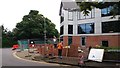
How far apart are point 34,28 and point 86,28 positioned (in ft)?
108

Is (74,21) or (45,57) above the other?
(74,21)

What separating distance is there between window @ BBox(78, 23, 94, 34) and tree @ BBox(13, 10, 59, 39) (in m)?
28.8

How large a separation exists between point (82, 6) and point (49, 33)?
60767 mm

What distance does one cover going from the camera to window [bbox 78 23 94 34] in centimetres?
4458

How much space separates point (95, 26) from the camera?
143 feet

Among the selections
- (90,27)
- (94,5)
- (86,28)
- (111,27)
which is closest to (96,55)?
(94,5)

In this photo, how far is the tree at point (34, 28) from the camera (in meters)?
75.0

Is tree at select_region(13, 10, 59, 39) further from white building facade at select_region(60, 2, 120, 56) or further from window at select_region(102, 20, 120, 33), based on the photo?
window at select_region(102, 20, 120, 33)

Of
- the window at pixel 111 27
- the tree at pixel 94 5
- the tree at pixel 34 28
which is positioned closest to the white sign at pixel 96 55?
the tree at pixel 94 5

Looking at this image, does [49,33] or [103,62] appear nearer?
[103,62]

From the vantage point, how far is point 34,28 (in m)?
76.1

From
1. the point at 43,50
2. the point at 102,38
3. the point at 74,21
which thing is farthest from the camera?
the point at 74,21

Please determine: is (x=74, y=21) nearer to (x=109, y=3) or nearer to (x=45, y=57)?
(x=45, y=57)

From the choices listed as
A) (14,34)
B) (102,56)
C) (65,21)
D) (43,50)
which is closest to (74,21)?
(65,21)
